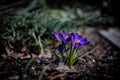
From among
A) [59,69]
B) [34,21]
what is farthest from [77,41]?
[34,21]

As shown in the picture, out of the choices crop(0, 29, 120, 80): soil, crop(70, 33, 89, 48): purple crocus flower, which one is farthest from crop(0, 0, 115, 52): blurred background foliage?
crop(70, 33, 89, 48): purple crocus flower

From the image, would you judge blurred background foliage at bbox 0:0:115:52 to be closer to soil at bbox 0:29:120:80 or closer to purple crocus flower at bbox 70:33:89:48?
soil at bbox 0:29:120:80

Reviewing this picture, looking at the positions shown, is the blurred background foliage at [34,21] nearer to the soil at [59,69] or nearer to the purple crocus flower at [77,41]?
the soil at [59,69]

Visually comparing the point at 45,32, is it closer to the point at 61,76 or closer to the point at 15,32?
the point at 15,32

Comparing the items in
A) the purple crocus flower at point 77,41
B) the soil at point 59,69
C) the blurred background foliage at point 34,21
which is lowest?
the soil at point 59,69

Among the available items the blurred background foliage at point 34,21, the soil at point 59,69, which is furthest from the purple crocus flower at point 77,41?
the blurred background foliage at point 34,21

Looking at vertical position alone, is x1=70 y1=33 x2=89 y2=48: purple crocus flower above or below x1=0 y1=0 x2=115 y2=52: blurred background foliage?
below

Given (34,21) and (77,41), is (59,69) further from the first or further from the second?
(34,21)

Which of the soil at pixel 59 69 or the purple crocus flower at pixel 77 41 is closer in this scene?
the soil at pixel 59 69

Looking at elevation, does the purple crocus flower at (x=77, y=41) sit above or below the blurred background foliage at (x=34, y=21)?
below

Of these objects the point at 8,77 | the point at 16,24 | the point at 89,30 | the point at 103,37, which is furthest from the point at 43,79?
the point at 89,30

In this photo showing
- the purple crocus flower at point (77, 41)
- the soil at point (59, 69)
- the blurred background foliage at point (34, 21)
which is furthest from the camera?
the blurred background foliage at point (34, 21)

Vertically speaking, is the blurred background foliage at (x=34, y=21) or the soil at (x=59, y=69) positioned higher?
the blurred background foliage at (x=34, y=21)

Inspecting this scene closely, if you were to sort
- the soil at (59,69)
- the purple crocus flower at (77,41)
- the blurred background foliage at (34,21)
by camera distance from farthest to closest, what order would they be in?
the blurred background foliage at (34,21), the purple crocus flower at (77,41), the soil at (59,69)
